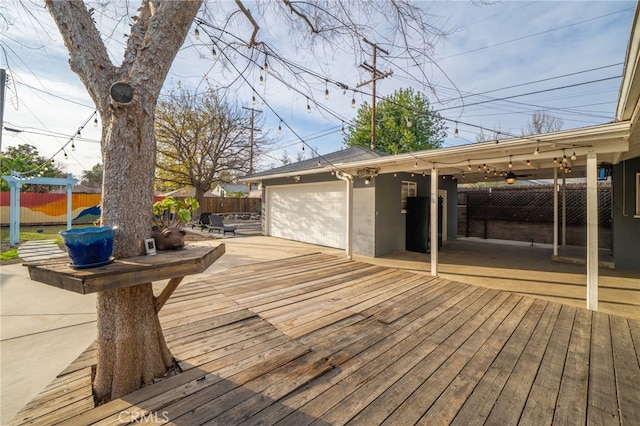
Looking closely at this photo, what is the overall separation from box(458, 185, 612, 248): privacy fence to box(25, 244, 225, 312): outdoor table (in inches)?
436

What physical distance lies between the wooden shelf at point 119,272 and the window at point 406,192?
→ 22.0ft

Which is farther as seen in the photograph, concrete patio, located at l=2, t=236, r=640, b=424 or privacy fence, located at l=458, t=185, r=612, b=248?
privacy fence, located at l=458, t=185, r=612, b=248

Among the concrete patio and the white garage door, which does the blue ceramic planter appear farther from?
the white garage door

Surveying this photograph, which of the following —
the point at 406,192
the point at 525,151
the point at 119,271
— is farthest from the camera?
the point at 406,192

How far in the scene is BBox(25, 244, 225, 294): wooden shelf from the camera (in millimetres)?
1390

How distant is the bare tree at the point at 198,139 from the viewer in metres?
12.5

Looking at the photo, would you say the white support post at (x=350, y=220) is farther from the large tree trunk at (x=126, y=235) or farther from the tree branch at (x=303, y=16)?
the large tree trunk at (x=126, y=235)

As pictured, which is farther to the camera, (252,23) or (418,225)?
(418,225)

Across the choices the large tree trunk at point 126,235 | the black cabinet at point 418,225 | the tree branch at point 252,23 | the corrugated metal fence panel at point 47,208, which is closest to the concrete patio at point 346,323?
the large tree trunk at point 126,235

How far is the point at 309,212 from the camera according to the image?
905cm

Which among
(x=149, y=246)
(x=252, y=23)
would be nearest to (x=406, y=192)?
(x=252, y=23)

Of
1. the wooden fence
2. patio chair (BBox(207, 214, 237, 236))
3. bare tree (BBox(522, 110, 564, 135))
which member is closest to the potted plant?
patio chair (BBox(207, 214, 237, 236))

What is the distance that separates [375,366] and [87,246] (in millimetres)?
2270

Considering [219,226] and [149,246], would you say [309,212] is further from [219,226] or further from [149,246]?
[149,246]
